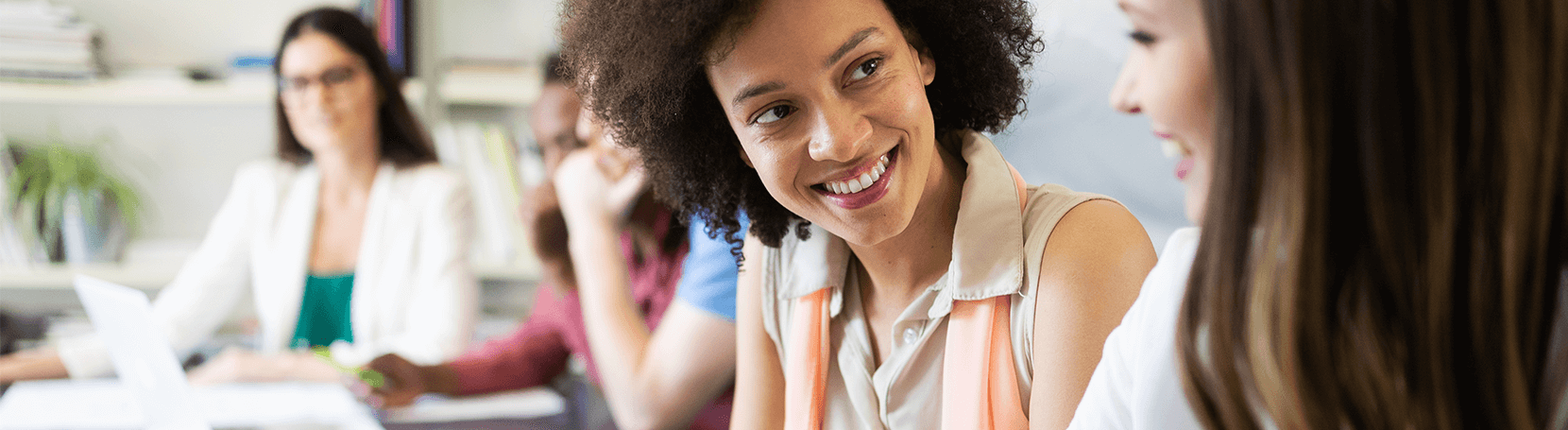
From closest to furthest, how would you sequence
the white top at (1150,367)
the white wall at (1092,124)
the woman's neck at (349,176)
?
1. the white top at (1150,367)
2. the white wall at (1092,124)
3. the woman's neck at (349,176)

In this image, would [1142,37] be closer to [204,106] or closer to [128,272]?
[128,272]

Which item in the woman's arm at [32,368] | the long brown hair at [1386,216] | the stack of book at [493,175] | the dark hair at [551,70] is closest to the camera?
the long brown hair at [1386,216]

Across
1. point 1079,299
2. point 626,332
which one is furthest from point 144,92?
point 1079,299

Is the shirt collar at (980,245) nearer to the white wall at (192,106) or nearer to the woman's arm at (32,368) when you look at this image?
the woman's arm at (32,368)

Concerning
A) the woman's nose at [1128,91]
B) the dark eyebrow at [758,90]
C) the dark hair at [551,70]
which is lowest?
the woman's nose at [1128,91]

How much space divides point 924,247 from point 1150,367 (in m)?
0.46

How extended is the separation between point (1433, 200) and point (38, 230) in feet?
9.96

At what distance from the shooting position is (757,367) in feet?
3.78

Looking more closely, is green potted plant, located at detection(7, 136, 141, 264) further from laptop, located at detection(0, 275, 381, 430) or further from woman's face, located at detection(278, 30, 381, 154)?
laptop, located at detection(0, 275, 381, 430)

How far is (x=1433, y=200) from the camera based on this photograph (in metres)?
0.48

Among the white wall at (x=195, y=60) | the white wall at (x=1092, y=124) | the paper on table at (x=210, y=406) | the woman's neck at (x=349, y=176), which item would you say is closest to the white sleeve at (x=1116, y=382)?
the white wall at (x=1092, y=124)

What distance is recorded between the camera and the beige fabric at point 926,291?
36.4 inches

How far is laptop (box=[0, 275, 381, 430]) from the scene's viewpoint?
1.16m

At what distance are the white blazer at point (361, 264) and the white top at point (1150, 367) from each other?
1703 mm
